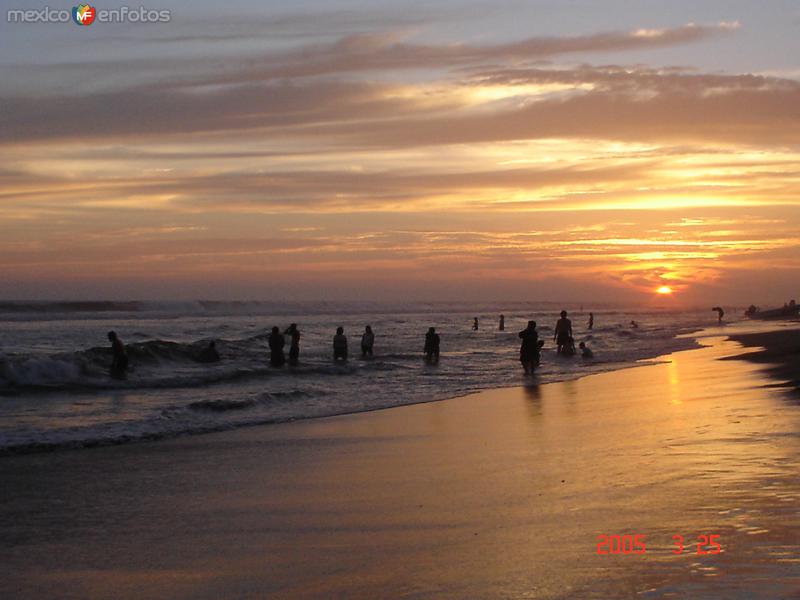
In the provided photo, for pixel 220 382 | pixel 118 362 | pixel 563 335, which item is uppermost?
pixel 563 335

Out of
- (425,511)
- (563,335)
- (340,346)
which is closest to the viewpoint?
(425,511)

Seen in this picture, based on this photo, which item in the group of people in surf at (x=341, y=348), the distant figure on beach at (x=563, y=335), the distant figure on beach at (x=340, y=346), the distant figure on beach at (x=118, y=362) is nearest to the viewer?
the distant figure on beach at (x=118, y=362)

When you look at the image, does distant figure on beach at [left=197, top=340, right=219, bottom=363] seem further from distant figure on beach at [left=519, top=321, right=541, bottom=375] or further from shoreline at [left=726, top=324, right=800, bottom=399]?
shoreline at [left=726, top=324, right=800, bottom=399]

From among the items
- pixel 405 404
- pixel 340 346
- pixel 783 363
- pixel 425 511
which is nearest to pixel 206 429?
pixel 405 404

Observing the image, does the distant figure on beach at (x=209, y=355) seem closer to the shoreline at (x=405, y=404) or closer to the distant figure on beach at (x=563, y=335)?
the distant figure on beach at (x=563, y=335)

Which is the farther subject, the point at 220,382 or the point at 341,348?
the point at 341,348

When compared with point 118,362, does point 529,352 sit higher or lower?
higher

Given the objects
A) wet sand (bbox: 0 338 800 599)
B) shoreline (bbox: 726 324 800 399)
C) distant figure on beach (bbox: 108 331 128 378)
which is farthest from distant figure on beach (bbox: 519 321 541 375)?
wet sand (bbox: 0 338 800 599)

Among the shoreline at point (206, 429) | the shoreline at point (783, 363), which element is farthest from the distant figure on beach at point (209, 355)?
the shoreline at point (783, 363)

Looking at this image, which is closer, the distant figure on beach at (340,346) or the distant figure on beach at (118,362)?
the distant figure on beach at (118,362)

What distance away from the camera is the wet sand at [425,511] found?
5961 mm

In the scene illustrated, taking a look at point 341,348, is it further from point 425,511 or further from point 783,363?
point 425,511

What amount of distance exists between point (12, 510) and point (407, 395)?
13114 mm

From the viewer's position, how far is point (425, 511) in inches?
319
